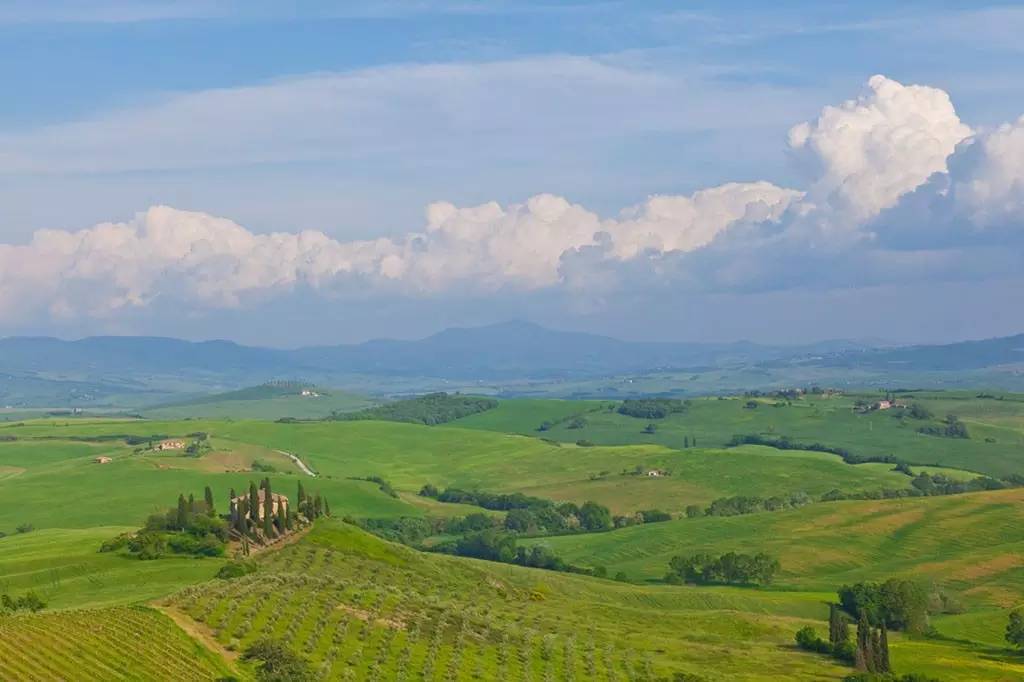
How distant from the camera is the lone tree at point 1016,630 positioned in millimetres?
134375

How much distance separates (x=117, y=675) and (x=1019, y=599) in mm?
125671

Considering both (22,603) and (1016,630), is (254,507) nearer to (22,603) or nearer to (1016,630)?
(22,603)

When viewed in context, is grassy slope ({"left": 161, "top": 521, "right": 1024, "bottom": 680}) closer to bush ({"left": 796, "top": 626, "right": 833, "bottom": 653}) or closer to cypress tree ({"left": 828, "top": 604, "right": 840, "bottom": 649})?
bush ({"left": 796, "top": 626, "right": 833, "bottom": 653})

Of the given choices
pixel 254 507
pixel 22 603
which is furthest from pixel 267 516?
pixel 22 603

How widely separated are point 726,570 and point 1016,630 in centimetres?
5719

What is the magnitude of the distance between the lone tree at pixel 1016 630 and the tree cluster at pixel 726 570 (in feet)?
166

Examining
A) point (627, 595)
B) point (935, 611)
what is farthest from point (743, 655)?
point (935, 611)

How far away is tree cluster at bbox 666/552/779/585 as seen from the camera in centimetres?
18688

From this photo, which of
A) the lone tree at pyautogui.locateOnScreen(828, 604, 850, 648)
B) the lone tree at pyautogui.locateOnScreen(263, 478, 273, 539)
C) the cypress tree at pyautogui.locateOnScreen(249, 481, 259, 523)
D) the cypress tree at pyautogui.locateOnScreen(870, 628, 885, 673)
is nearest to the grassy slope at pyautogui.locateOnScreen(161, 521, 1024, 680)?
the cypress tree at pyautogui.locateOnScreen(870, 628, 885, 673)

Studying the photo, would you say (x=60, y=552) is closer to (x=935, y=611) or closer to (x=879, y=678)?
(x=879, y=678)

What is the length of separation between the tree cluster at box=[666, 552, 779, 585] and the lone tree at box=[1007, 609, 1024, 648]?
50.5m

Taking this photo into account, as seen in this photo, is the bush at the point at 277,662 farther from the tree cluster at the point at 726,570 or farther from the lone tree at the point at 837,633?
the tree cluster at the point at 726,570

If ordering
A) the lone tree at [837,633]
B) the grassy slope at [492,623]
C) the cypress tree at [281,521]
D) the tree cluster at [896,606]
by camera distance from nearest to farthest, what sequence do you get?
the grassy slope at [492,623]
the lone tree at [837,633]
the tree cluster at [896,606]
the cypress tree at [281,521]

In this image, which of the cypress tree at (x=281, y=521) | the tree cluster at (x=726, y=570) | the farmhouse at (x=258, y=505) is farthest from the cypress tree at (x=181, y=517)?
the tree cluster at (x=726, y=570)
